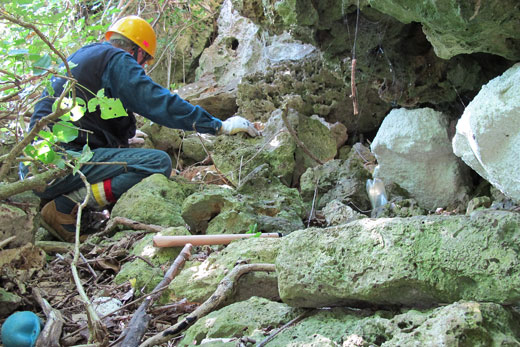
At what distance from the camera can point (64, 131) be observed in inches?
84.9

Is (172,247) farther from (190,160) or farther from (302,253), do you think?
(190,160)

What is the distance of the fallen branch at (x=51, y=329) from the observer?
1758 mm

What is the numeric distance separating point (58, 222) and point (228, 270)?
2025 millimetres

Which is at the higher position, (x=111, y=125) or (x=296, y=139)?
(x=111, y=125)

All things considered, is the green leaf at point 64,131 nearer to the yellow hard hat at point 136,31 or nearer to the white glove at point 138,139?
the yellow hard hat at point 136,31

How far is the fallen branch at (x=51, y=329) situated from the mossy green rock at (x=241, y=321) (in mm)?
566

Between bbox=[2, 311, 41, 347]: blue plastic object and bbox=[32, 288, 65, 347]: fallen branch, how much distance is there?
2cm

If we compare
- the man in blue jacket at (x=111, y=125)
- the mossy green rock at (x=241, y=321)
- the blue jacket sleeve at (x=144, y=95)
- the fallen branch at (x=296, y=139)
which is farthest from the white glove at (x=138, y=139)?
the mossy green rock at (x=241, y=321)

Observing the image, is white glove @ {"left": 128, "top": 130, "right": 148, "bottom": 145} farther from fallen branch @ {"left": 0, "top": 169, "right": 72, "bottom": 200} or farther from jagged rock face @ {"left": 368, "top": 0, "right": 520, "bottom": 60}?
jagged rock face @ {"left": 368, "top": 0, "right": 520, "bottom": 60}

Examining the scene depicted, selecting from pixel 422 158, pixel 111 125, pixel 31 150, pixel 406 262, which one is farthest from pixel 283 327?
pixel 111 125

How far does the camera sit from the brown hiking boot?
3.46 metres

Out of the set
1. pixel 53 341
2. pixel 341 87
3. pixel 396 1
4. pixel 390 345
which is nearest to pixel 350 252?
pixel 390 345

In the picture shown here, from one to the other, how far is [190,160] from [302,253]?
13.2ft

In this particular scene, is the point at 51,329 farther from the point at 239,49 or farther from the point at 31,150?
the point at 239,49
